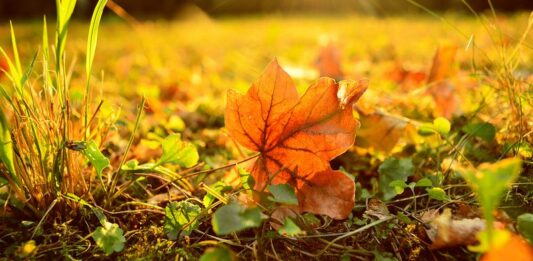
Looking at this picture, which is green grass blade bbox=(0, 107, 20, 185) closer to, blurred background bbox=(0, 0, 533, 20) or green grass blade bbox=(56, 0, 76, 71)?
green grass blade bbox=(56, 0, 76, 71)

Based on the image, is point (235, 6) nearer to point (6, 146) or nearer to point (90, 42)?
point (90, 42)

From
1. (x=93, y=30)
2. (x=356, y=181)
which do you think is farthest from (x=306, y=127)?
(x=93, y=30)


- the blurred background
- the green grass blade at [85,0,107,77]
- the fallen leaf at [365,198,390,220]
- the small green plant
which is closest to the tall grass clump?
the green grass blade at [85,0,107,77]

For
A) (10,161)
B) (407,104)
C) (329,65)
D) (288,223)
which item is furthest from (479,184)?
(329,65)

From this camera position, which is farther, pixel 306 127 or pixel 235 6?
pixel 235 6

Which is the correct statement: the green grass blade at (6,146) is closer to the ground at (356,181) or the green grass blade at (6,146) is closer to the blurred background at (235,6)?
the ground at (356,181)

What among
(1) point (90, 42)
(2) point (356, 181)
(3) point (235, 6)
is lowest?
(3) point (235, 6)

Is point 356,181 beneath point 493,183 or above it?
beneath
